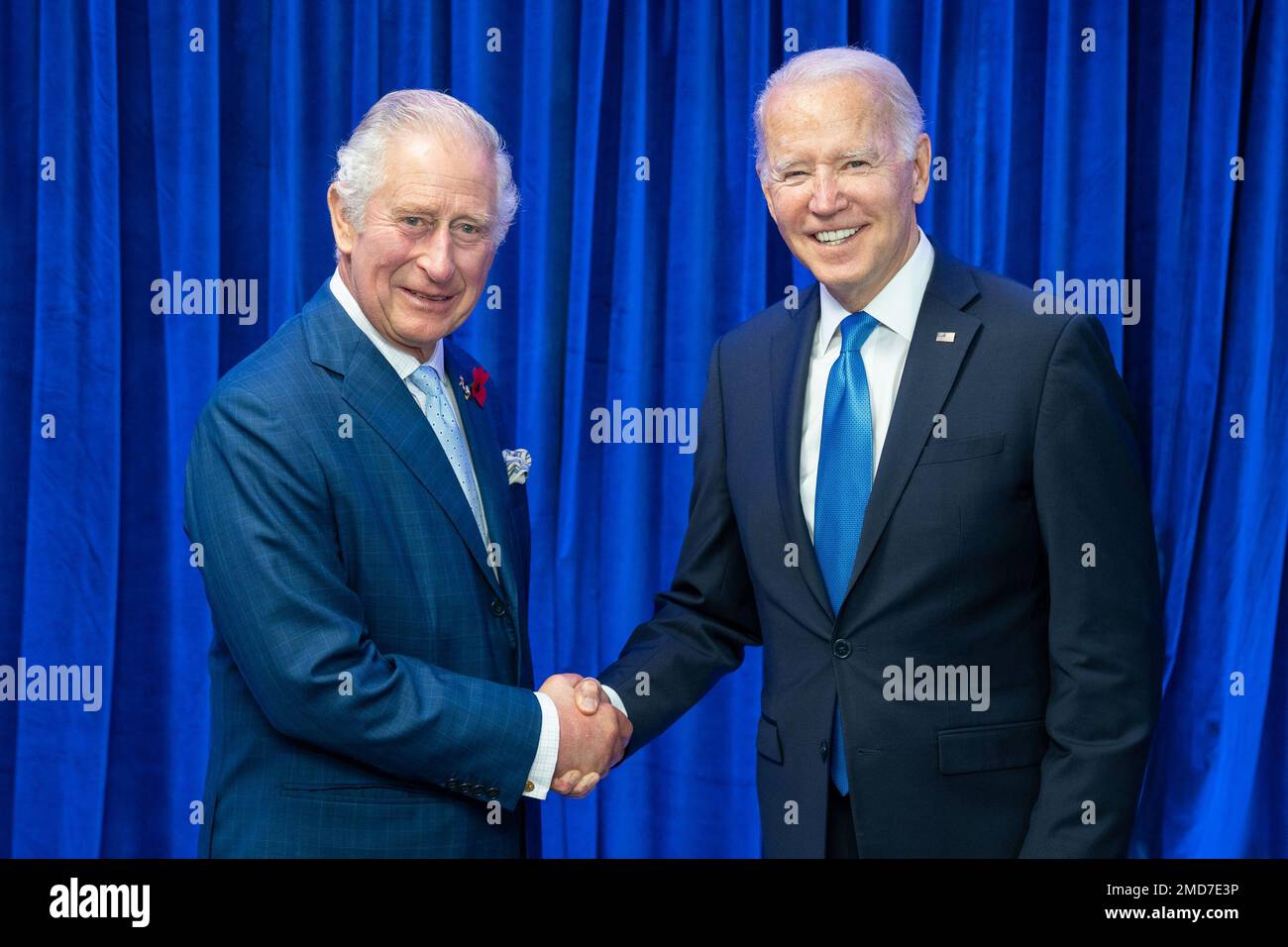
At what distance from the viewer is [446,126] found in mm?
2002

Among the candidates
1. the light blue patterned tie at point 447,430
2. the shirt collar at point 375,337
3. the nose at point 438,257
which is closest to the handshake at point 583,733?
the light blue patterned tie at point 447,430

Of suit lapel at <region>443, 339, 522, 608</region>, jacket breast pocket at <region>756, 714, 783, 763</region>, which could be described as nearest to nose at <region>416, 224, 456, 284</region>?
suit lapel at <region>443, 339, 522, 608</region>

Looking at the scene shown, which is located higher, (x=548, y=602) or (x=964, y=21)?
(x=964, y=21)

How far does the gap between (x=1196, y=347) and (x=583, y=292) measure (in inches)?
58.4

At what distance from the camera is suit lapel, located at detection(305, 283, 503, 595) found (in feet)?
6.38

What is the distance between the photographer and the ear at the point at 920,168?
80.9 inches

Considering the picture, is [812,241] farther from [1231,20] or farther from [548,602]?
[1231,20]

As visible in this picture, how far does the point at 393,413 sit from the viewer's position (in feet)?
6.42

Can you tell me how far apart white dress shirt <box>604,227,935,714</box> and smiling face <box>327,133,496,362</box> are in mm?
589

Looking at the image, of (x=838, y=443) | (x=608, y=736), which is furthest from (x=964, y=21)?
(x=608, y=736)

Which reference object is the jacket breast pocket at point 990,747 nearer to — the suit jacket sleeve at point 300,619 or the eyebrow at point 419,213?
the suit jacket sleeve at point 300,619

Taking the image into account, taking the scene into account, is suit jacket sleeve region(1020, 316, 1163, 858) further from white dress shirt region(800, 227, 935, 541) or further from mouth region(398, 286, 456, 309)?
mouth region(398, 286, 456, 309)

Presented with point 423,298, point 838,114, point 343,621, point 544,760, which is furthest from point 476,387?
point 838,114

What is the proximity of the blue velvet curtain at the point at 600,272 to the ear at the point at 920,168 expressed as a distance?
1.08 meters
